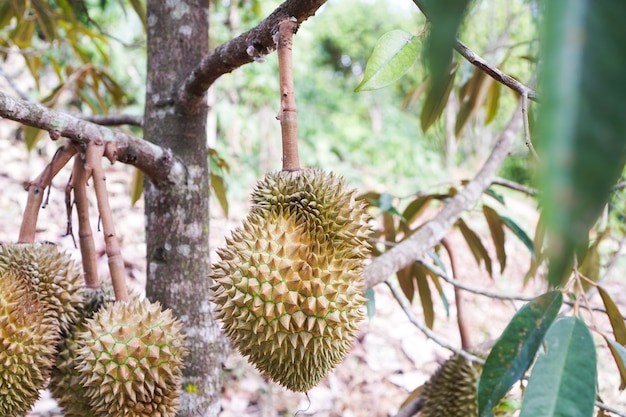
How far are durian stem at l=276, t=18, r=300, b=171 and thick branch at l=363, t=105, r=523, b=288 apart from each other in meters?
0.43

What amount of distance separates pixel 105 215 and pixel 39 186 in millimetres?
123

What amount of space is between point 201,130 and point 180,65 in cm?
13

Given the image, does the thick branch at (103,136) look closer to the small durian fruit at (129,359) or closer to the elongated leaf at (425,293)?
the small durian fruit at (129,359)

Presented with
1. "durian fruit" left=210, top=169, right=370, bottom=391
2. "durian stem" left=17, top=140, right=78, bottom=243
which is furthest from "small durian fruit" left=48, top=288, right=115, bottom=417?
"durian fruit" left=210, top=169, right=370, bottom=391

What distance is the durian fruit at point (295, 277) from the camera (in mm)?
606

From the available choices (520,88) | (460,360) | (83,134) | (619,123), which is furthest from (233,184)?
(619,123)

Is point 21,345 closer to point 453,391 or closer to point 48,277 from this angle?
point 48,277

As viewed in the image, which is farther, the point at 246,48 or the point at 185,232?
the point at 185,232

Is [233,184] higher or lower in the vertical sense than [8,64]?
lower

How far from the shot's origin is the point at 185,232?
2.99ft

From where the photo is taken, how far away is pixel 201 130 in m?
0.93

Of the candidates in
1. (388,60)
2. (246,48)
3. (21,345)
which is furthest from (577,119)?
(21,345)

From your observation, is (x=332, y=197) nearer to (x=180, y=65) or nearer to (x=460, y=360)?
(x=180, y=65)

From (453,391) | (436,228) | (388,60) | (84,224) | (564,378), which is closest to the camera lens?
(564,378)
